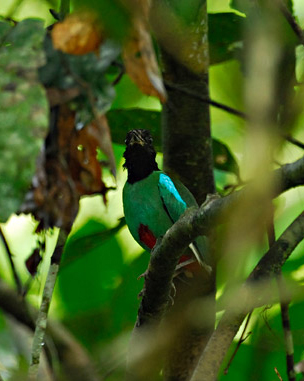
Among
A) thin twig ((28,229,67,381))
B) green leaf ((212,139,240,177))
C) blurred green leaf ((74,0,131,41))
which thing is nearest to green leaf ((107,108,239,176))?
green leaf ((212,139,240,177))

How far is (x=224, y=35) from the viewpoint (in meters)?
3.40

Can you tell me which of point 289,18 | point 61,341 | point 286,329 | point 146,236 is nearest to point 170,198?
point 146,236

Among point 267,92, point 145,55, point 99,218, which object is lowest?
point 99,218

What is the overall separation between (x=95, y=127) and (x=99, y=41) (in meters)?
0.31

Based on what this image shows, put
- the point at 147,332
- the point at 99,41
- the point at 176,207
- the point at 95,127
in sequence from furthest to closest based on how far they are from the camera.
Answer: the point at 176,207 → the point at 147,332 → the point at 95,127 → the point at 99,41

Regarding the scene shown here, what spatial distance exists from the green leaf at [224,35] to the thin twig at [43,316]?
52.9 inches

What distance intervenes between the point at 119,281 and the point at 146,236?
0.26 m

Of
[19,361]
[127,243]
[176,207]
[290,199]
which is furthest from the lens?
[127,243]

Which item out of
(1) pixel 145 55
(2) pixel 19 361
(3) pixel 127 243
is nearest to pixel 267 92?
(1) pixel 145 55

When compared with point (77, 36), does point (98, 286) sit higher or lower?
lower

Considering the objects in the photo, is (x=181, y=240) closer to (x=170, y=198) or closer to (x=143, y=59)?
(x=143, y=59)

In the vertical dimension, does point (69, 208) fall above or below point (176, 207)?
above

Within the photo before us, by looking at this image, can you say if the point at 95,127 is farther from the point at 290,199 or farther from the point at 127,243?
the point at 127,243

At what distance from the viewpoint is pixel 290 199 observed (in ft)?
13.3
